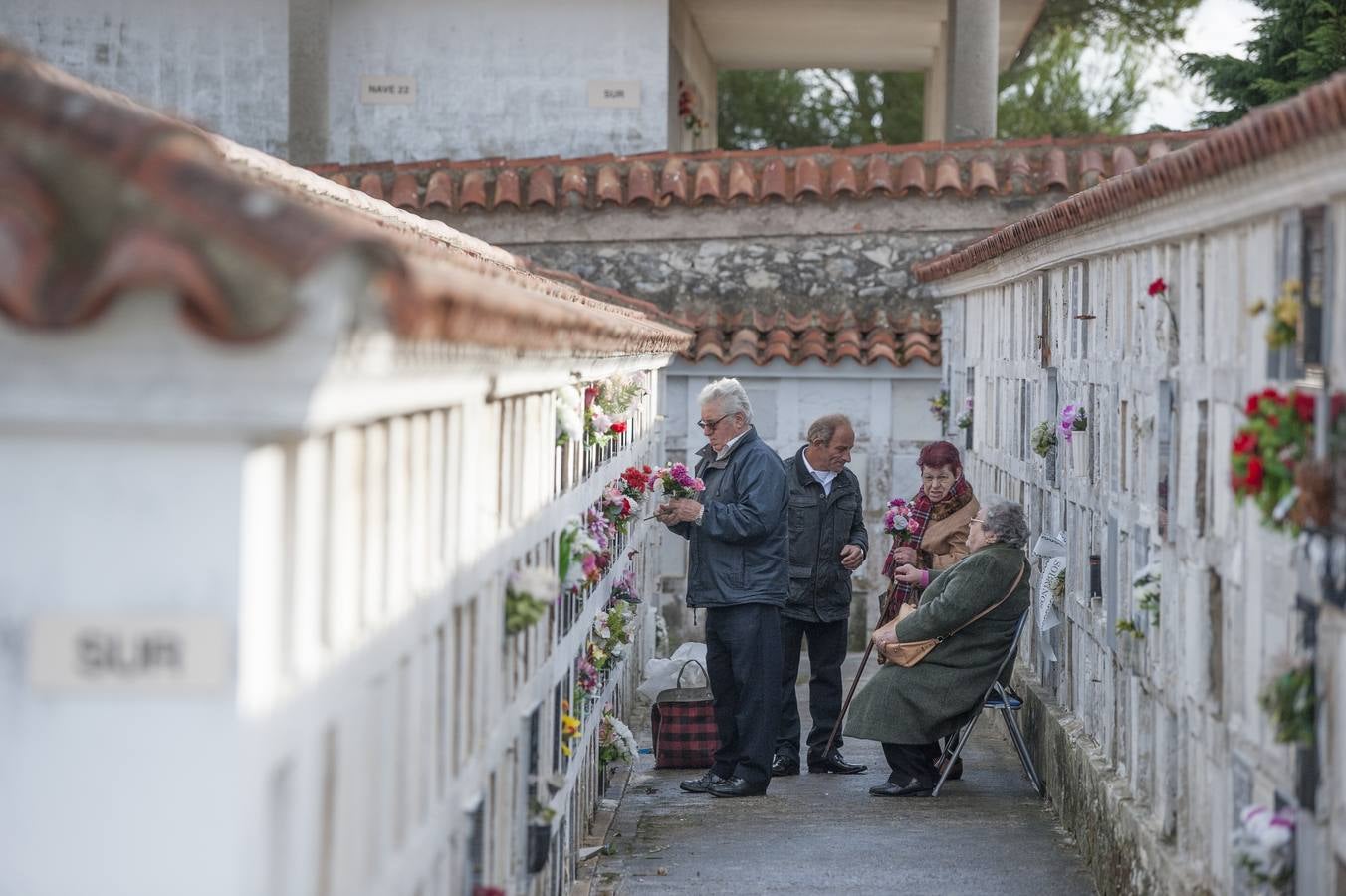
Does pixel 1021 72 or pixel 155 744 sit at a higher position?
pixel 1021 72

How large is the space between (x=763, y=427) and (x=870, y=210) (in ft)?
7.38

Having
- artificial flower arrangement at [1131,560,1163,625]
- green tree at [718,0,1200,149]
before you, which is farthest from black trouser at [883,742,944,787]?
green tree at [718,0,1200,149]

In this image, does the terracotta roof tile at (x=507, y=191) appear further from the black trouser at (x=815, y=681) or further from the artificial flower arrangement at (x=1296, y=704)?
the artificial flower arrangement at (x=1296, y=704)

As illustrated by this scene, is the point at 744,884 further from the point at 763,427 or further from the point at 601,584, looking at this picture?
the point at 763,427

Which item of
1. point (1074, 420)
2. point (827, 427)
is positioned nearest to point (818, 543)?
point (827, 427)

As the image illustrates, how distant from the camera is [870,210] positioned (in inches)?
554

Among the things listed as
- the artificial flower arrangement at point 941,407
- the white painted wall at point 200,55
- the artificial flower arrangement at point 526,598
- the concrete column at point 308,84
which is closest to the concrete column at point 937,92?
the concrete column at point 308,84

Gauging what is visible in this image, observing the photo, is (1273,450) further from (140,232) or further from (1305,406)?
(140,232)

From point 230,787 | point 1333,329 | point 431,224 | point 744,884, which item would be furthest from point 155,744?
point 431,224

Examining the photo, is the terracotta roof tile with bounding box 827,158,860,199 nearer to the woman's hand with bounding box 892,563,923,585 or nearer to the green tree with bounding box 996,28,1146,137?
the woman's hand with bounding box 892,563,923,585

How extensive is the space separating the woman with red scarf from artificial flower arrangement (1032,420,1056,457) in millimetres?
678

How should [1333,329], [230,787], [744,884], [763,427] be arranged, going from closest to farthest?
[230,787], [1333,329], [744,884], [763,427]

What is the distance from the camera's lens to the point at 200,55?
16.5 metres

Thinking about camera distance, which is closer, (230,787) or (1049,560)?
(230,787)
